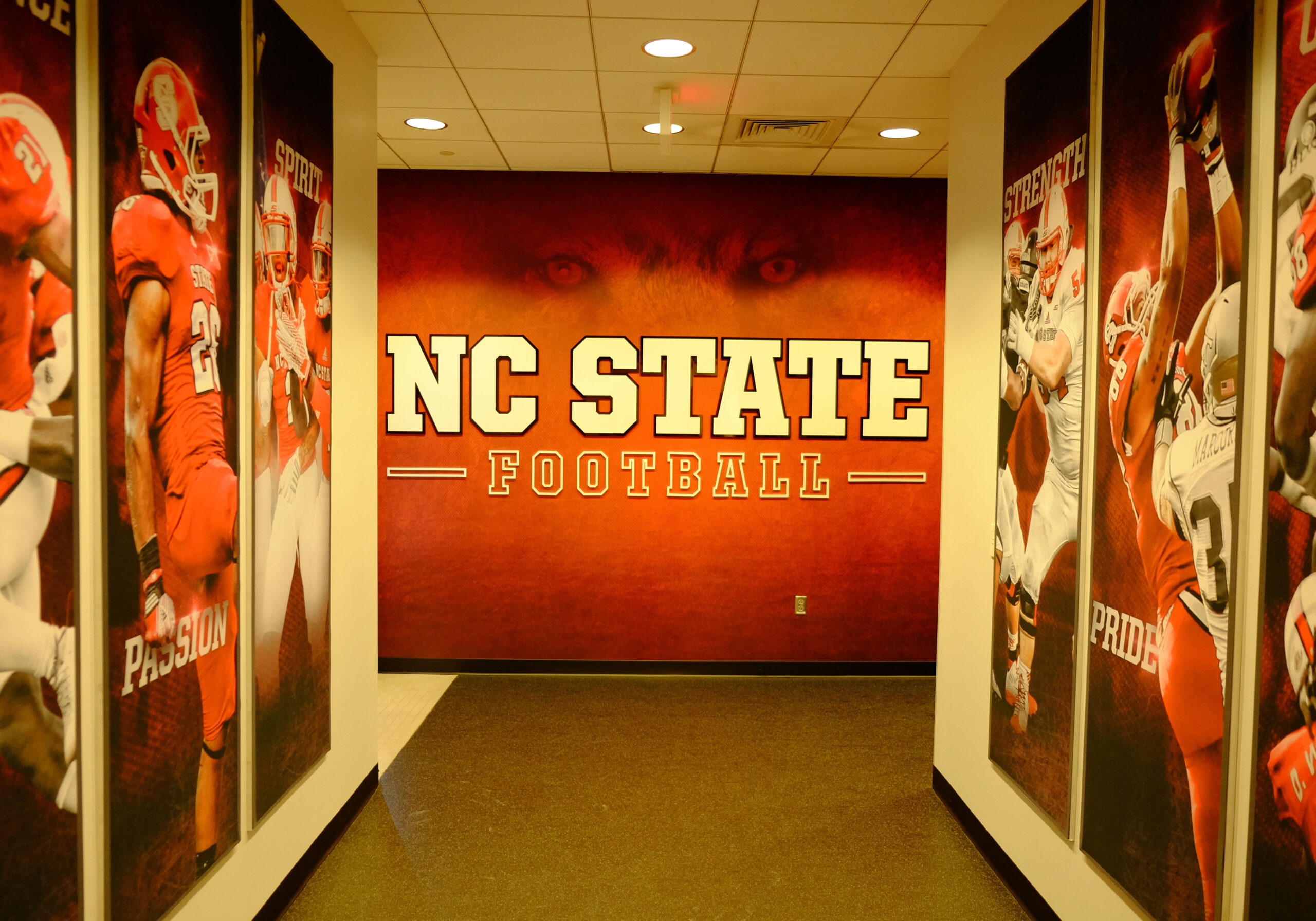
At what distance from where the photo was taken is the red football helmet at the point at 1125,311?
6.98 ft

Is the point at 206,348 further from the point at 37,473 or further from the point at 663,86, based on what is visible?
the point at 663,86

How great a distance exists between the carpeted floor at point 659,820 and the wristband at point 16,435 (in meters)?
1.92

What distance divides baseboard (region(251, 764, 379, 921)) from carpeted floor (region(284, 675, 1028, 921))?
0.13 feet

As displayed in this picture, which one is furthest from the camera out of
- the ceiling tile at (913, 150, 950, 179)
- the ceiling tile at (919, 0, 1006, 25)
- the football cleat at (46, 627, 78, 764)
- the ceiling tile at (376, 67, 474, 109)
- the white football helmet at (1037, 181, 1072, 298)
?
the ceiling tile at (913, 150, 950, 179)

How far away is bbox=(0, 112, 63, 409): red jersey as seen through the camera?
148 cm

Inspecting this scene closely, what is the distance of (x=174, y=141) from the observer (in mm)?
2025

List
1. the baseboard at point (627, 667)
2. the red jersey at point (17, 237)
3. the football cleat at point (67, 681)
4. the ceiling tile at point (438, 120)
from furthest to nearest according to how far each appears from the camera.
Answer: the baseboard at point (627, 667), the ceiling tile at point (438, 120), the football cleat at point (67, 681), the red jersey at point (17, 237)

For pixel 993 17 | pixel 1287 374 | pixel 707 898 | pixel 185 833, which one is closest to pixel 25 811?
pixel 185 833

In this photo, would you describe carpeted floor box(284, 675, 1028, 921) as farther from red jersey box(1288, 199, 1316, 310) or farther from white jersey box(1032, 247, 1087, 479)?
red jersey box(1288, 199, 1316, 310)

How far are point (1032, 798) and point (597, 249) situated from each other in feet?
12.9

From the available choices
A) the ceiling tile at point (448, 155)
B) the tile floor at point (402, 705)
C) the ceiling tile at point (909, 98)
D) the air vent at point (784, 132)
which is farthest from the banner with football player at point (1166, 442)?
the ceiling tile at point (448, 155)

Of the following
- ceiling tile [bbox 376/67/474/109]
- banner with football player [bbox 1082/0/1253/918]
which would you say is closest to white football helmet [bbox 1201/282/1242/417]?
banner with football player [bbox 1082/0/1253/918]

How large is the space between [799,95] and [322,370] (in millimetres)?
2532

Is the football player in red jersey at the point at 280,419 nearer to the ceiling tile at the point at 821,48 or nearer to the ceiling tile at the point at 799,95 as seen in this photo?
the ceiling tile at the point at 821,48
